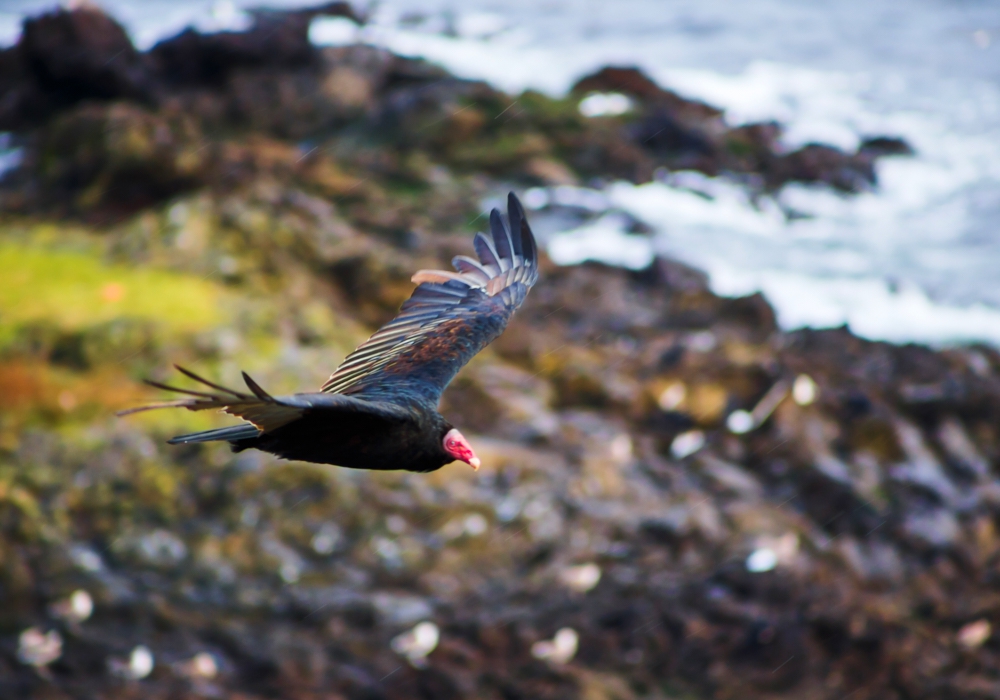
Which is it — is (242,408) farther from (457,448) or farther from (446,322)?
(446,322)

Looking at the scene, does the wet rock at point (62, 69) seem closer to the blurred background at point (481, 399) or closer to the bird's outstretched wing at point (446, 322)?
the blurred background at point (481, 399)

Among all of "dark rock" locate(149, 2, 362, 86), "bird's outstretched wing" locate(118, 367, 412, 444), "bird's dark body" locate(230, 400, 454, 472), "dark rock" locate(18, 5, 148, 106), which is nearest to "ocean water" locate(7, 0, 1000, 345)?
"dark rock" locate(149, 2, 362, 86)

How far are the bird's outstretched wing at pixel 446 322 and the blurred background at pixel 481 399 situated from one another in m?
4.47

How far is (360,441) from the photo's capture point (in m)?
4.78

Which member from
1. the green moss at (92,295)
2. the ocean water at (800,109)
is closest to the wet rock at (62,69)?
the ocean water at (800,109)

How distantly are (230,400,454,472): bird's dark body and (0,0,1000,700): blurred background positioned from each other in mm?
5364

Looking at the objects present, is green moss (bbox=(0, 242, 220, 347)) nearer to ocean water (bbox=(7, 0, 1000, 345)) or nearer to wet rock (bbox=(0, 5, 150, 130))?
wet rock (bbox=(0, 5, 150, 130))

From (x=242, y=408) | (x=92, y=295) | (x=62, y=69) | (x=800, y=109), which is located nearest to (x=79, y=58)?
(x=62, y=69)

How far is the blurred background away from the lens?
10289 millimetres

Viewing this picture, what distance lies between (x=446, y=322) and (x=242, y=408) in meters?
2.52

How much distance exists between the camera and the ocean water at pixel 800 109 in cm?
1928

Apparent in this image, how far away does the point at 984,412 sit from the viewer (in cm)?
1376

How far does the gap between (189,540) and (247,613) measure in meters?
0.97

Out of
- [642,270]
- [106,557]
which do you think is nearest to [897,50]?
[642,270]
